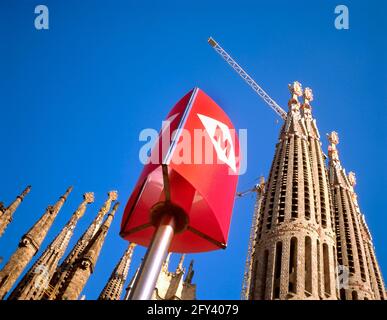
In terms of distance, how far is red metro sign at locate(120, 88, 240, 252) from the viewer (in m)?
3.68

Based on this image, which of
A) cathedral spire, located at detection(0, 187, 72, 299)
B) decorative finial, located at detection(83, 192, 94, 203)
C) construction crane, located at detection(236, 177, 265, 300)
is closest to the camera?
cathedral spire, located at detection(0, 187, 72, 299)

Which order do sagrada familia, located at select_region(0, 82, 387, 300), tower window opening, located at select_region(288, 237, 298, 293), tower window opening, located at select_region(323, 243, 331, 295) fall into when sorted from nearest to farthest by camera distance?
sagrada familia, located at select_region(0, 82, 387, 300) → tower window opening, located at select_region(288, 237, 298, 293) → tower window opening, located at select_region(323, 243, 331, 295)

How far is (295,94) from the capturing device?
71375 mm

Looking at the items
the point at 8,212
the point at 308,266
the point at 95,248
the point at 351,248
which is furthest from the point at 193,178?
the point at 351,248

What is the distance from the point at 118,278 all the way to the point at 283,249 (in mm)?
30951

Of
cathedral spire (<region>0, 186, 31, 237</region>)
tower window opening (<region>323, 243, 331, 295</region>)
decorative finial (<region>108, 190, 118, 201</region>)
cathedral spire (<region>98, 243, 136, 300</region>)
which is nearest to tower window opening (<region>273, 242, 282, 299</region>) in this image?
tower window opening (<region>323, 243, 331, 295</region>)

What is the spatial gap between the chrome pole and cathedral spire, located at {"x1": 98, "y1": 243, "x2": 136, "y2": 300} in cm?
5710

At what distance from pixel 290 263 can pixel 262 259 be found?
277 centimetres

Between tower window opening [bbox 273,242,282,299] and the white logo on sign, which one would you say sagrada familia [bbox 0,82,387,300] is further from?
the white logo on sign

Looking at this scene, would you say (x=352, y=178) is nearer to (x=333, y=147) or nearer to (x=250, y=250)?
(x=333, y=147)

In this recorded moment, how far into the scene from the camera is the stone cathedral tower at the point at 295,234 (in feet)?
121

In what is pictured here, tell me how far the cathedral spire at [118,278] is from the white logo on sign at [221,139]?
56.7 metres
